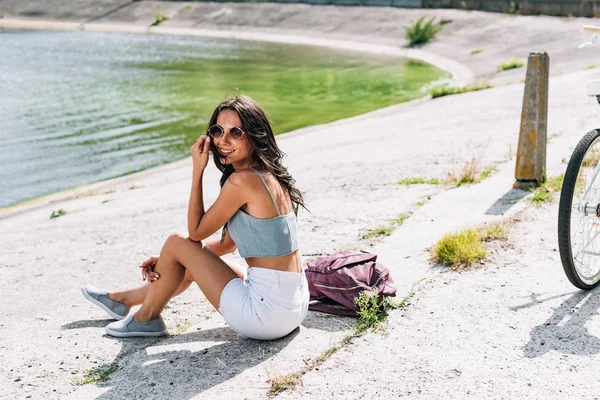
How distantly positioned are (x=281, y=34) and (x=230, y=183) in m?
32.5

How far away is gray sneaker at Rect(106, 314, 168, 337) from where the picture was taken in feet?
13.8

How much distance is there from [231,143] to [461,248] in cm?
177

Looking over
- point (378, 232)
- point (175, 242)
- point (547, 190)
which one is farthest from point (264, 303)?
point (547, 190)

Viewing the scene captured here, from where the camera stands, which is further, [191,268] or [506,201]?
[506,201]

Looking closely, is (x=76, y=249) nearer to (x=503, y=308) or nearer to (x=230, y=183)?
(x=230, y=183)

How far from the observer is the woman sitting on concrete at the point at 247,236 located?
3867mm

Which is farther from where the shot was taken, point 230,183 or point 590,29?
point 590,29

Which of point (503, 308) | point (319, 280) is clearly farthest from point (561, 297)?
point (319, 280)

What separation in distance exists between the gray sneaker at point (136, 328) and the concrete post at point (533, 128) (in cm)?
360

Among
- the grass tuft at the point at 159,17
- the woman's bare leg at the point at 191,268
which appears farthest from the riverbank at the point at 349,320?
the grass tuft at the point at 159,17

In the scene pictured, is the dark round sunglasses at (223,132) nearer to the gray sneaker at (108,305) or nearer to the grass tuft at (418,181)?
the gray sneaker at (108,305)

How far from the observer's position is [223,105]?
393cm

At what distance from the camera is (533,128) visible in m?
6.68

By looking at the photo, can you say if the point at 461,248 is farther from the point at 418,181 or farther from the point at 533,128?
the point at 418,181
